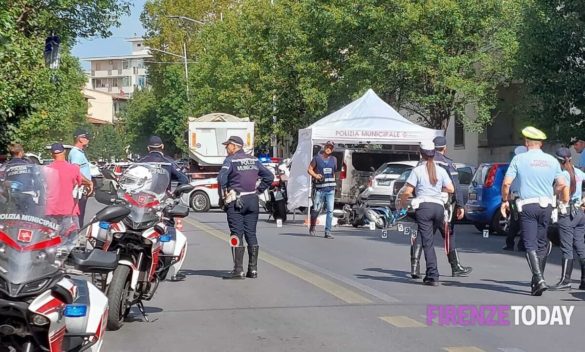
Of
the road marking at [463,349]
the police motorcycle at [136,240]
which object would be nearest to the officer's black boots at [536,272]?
the road marking at [463,349]

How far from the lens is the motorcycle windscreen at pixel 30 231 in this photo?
4.94m

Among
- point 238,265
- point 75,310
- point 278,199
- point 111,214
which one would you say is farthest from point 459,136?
point 75,310

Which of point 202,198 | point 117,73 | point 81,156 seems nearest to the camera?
point 81,156

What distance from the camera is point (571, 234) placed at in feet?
37.0

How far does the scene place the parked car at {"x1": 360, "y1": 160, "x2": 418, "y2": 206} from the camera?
23.4 m

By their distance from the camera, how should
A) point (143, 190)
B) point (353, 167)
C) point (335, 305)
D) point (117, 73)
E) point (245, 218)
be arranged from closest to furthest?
point (143, 190)
point (335, 305)
point (245, 218)
point (353, 167)
point (117, 73)

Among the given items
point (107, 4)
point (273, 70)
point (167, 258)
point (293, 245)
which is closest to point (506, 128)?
point (273, 70)

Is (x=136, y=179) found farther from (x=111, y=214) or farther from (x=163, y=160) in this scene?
(x=111, y=214)

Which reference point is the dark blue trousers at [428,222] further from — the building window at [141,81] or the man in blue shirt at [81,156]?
the building window at [141,81]

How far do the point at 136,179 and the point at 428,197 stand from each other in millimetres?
4003

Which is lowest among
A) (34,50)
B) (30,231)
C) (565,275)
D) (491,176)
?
(565,275)

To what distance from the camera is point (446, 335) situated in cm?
838

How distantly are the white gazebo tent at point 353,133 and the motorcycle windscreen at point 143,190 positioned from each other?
13.6 metres

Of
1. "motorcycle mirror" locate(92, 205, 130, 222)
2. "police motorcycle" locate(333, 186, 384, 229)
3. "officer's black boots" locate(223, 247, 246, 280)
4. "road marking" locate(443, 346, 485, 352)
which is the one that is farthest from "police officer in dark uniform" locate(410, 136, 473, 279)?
"police motorcycle" locate(333, 186, 384, 229)
